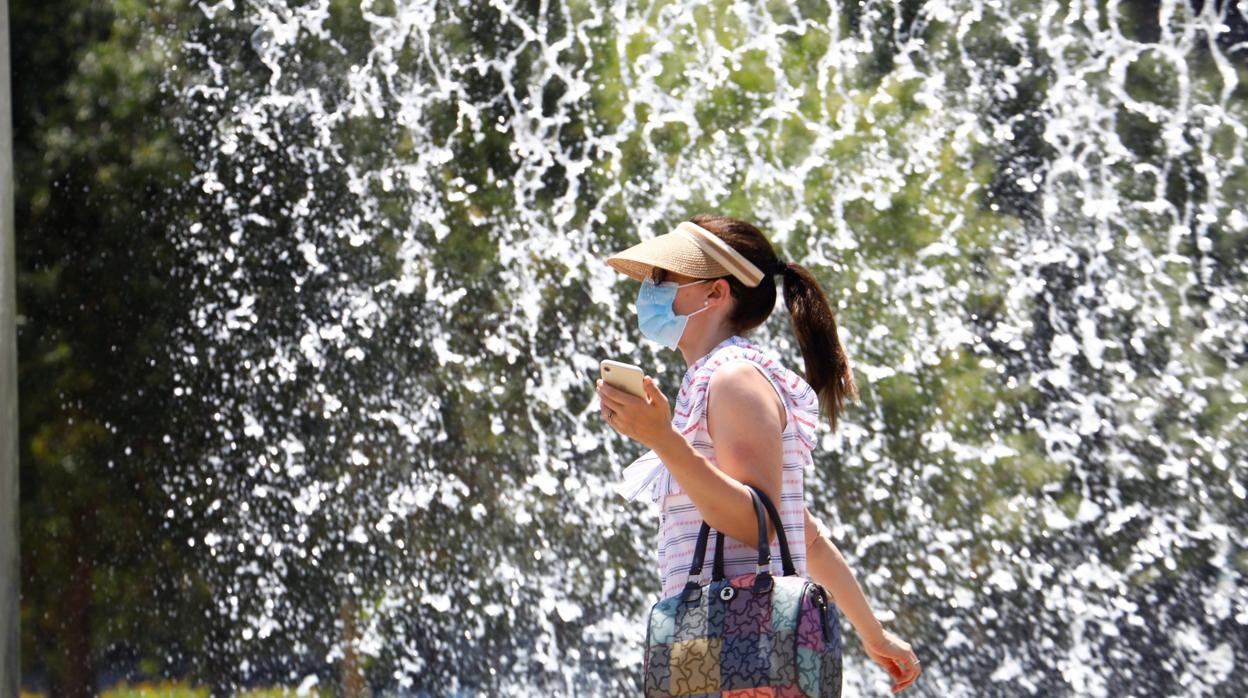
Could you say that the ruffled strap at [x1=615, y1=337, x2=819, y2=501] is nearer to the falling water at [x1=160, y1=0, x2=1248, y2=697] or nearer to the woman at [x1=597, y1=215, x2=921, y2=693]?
the woman at [x1=597, y1=215, x2=921, y2=693]

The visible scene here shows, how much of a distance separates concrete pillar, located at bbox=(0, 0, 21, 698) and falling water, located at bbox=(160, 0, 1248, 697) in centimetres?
546

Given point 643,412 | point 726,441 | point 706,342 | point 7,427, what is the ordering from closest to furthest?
point 643,412 → point 726,441 → point 706,342 → point 7,427

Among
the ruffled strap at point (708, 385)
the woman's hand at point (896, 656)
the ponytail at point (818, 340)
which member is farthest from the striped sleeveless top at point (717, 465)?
the woman's hand at point (896, 656)

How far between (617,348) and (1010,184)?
289 cm

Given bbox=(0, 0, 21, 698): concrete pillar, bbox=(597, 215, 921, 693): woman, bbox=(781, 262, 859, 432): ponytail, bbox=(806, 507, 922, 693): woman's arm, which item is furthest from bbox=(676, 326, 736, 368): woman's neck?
bbox=(0, 0, 21, 698): concrete pillar

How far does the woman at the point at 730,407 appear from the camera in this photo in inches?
86.1

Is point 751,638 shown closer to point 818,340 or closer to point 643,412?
point 643,412

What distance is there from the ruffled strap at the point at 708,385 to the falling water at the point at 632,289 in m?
6.79

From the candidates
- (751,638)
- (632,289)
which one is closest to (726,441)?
(751,638)

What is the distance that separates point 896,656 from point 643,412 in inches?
31.4

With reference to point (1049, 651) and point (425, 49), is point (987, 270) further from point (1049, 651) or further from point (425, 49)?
point (425, 49)

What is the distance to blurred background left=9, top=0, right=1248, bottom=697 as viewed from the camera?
952 cm

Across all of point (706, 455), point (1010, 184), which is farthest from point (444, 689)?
point (706, 455)

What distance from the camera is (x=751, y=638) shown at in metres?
2.14
